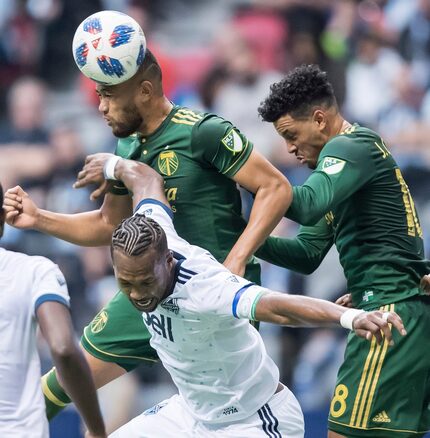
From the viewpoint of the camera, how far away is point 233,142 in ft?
18.9

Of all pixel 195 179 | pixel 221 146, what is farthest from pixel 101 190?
pixel 221 146

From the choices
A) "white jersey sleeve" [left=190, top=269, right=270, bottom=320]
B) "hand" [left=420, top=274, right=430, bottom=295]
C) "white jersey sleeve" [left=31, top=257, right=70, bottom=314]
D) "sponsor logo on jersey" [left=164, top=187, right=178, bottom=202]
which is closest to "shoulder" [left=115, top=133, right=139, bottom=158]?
"sponsor logo on jersey" [left=164, top=187, right=178, bottom=202]

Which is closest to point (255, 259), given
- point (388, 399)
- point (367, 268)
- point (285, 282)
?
point (367, 268)

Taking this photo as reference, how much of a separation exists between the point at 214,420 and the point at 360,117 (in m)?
6.02

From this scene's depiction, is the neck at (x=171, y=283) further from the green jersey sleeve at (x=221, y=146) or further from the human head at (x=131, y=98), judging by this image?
the human head at (x=131, y=98)

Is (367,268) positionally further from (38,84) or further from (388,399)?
(38,84)

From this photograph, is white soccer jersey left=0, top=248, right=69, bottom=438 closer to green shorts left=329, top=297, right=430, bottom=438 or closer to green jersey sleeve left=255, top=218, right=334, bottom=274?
green shorts left=329, top=297, right=430, bottom=438

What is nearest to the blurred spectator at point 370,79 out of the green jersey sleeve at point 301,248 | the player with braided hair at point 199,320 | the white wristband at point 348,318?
the green jersey sleeve at point 301,248

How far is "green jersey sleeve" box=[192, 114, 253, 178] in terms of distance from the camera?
5770 millimetres

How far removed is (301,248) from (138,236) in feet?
5.60

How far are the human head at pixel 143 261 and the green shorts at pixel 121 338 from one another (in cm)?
121

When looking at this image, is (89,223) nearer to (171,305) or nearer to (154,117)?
(154,117)

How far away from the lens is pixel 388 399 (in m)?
5.82

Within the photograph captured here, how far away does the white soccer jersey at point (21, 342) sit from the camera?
4367 mm
